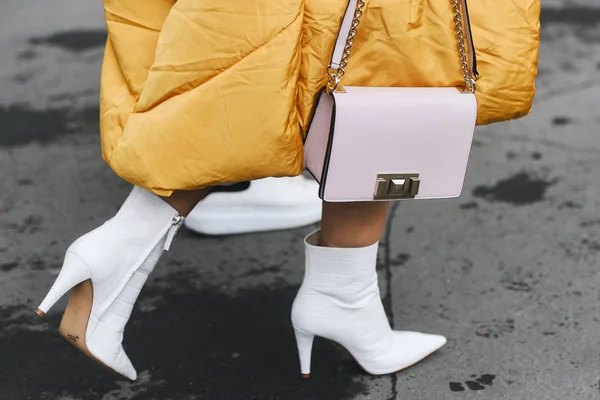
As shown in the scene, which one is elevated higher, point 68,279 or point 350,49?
point 350,49

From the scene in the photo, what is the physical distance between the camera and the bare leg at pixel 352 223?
196 cm

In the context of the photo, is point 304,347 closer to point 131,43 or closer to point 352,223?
point 352,223

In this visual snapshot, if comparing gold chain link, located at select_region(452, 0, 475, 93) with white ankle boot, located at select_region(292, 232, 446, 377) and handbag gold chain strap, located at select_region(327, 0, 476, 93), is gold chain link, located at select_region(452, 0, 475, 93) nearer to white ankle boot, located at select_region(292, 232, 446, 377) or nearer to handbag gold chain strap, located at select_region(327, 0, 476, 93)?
handbag gold chain strap, located at select_region(327, 0, 476, 93)

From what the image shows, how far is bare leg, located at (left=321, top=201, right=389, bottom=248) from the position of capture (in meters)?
1.96

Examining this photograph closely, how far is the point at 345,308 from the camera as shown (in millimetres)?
2043

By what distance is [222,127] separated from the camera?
64.2 inches

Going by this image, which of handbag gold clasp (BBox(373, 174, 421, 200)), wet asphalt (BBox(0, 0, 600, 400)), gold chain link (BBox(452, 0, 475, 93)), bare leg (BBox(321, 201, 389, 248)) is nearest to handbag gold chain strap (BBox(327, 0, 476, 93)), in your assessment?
gold chain link (BBox(452, 0, 475, 93))

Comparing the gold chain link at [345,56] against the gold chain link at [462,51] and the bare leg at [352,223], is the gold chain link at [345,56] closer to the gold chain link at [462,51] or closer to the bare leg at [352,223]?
the gold chain link at [462,51]

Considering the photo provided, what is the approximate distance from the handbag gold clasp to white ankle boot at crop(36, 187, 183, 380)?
45 cm

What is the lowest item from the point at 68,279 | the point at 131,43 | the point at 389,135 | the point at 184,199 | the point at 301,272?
the point at 301,272

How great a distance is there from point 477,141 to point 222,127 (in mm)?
2176

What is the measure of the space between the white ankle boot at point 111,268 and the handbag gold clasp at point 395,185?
45cm

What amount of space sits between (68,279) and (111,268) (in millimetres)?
96

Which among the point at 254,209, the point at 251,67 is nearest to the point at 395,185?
the point at 251,67
